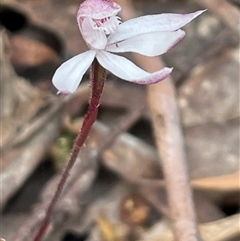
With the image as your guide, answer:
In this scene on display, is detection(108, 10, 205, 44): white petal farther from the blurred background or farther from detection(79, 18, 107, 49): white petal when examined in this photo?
the blurred background

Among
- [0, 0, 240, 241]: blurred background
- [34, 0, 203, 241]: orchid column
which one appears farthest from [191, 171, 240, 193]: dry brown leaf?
[34, 0, 203, 241]: orchid column

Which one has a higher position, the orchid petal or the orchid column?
the orchid petal

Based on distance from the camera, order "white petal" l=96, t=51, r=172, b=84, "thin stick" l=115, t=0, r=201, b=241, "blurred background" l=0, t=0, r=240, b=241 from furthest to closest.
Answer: "blurred background" l=0, t=0, r=240, b=241
"thin stick" l=115, t=0, r=201, b=241
"white petal" l=96, t=51, r=172, b=84

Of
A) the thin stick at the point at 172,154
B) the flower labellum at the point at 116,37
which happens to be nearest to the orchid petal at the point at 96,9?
the flower labellum at the point at 116,37

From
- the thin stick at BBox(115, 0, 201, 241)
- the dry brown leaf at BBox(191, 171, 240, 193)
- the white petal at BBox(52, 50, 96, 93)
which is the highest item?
the white petal at BBox(52, 50, 96, 93)

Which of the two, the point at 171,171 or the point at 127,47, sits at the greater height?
the point at 127,47

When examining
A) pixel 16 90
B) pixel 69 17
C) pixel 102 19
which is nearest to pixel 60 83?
pixel 102 19

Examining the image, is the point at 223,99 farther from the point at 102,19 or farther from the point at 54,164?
the point at 102,19

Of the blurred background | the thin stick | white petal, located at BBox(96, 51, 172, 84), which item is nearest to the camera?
white petal, located at BBox(96, 51, 172, 84)
